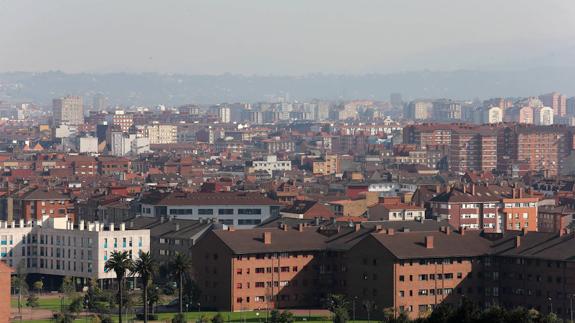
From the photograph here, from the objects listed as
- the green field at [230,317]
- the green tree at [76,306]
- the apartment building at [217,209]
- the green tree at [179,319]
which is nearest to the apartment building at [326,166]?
the apartment building at [217,209]

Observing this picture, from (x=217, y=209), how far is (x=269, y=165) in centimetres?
8550

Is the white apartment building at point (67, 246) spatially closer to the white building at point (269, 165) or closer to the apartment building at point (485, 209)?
the apartment building at point (485, 209)

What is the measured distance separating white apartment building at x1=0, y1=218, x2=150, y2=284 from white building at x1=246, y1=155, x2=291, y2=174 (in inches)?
3673

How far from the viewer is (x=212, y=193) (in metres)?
110

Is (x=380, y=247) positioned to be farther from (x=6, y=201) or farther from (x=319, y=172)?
(x=319, y=172)

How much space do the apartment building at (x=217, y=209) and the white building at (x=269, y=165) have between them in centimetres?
7740

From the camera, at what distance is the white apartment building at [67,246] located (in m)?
86.9

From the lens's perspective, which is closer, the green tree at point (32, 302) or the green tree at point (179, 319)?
the green tree at point (179, 319)

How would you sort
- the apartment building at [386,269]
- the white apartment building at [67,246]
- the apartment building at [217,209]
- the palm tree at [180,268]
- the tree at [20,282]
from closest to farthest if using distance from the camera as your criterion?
the palm tree at [180,268] < the apartment building at [386,269] < the tree at [20,282] < the white apartment building at [67,246] < the apartment building at [217,209]

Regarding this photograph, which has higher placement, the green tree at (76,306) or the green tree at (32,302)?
the green tree at (76,306)

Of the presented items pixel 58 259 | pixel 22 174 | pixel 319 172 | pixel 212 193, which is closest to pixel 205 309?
pixel 58 259

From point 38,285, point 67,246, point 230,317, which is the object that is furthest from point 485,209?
point 230,317

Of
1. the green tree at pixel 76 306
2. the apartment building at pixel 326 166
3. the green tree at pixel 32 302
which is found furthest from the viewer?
the apartment building at pixel 326 166

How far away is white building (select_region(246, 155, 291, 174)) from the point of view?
618ft
